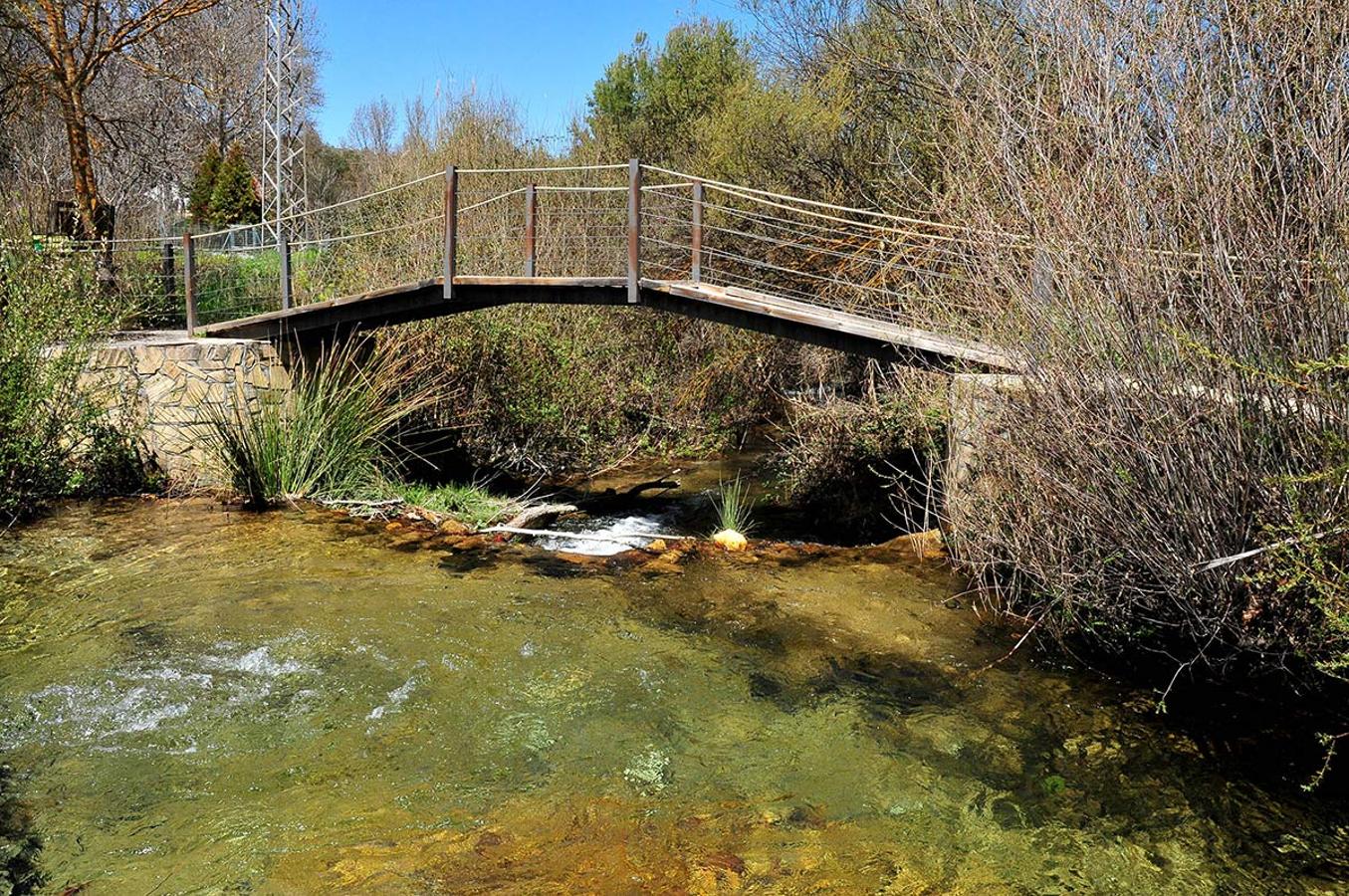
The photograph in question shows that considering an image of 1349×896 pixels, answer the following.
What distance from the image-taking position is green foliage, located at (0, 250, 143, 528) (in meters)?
8.98

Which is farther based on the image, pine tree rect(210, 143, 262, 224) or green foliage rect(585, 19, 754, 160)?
pine tree rect(210, 143, 262, 224)

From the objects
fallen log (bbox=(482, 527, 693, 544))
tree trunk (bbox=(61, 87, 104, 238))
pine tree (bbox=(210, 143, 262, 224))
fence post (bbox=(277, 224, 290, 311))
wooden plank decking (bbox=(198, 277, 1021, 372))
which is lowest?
fallen log (bbox=(482, 527, 693, 544))

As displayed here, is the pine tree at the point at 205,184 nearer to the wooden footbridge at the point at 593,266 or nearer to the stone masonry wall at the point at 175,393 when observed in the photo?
the wooden footbridge at the point at 593,266

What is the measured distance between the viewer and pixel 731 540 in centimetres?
900

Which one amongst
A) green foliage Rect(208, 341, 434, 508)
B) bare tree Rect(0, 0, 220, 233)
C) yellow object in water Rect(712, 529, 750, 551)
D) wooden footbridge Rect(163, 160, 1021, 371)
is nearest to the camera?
yellow object in water Rect(712, 529, 750, 551)

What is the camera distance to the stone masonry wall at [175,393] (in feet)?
34.4

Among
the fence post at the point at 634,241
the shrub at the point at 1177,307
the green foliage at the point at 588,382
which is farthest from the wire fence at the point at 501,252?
the shrub at the point at 1177,307

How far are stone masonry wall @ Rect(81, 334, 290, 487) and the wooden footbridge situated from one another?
2.19 ft

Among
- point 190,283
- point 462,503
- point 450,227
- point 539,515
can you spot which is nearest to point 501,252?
point 450,227

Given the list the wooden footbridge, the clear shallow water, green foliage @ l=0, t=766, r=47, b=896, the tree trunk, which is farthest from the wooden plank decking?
green foliage @ l=0, t=766, r=47, b=896

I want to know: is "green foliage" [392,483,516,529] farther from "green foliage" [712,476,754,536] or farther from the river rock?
"green foliage" [712,476,754,536]

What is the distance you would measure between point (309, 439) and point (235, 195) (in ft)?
69.1

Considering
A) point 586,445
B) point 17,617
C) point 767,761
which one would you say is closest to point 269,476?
point 17,617

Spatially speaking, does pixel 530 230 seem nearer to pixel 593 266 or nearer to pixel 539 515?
pixel 539 515
